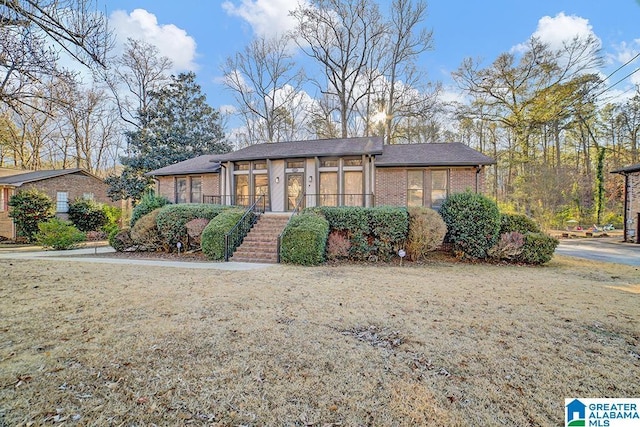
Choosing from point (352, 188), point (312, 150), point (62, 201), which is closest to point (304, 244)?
point (352, 188)

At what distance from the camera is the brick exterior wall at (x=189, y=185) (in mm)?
15695

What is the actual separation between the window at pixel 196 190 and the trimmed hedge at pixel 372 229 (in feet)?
30.1

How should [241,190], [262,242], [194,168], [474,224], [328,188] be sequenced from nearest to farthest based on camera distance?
[474,224]
[262,242]
[328,188]
[241,190]
[194,168]

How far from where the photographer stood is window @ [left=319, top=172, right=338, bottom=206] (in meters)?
13.4

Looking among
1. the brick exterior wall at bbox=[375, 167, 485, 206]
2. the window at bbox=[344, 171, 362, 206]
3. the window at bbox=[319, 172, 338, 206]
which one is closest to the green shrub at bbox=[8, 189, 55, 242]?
the window at bbox=[319, 172, 338, 206]

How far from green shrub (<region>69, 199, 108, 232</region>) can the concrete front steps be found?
13.7 m

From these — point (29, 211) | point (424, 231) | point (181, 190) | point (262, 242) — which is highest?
point (181, 190)

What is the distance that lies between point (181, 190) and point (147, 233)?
5819 mm

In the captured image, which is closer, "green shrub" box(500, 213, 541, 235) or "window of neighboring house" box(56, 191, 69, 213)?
"green shrub" box(500, 213, 541, 235)

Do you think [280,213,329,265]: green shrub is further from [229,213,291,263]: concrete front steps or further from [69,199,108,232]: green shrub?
[69,199,108,232]: green shrub

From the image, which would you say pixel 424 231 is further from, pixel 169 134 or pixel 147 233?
pixel 169 134

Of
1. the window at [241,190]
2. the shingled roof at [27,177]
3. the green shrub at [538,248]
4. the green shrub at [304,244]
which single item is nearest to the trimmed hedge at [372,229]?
the green shrub at [304,244]

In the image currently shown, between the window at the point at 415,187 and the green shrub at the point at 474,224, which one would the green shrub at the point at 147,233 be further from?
the green shrub at the point at 474,224

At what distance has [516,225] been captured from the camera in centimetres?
1009
